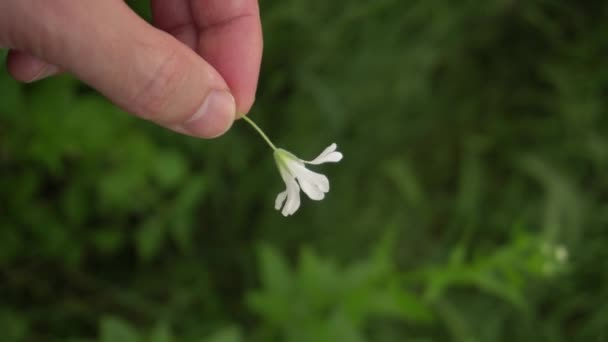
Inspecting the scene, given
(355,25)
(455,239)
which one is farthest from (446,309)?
(355,25)

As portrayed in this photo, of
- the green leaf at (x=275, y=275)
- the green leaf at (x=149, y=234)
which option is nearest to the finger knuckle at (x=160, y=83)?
the green leaf at (x=275, y=275)

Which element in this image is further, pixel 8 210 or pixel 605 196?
pixel 605 196

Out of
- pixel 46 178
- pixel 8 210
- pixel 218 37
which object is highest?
pixel 46 178

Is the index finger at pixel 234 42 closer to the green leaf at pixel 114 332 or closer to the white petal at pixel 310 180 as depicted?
the white petal at pixel 310 180

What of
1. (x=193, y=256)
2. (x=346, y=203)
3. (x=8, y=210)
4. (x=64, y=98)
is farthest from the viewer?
(x=346, y=203)

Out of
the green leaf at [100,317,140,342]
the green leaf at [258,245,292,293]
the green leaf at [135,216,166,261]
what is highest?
the green leaf at [135,216,166,261]

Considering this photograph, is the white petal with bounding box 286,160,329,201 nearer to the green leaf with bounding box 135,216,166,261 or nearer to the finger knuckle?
the finger knuckle

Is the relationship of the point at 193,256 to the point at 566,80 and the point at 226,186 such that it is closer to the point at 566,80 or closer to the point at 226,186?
the point at 226,186

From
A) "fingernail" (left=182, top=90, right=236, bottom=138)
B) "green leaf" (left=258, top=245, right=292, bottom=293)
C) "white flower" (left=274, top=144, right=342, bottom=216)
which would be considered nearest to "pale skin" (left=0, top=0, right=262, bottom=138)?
"fingernail" (left=182, top=90, right=236, bottom=138)
